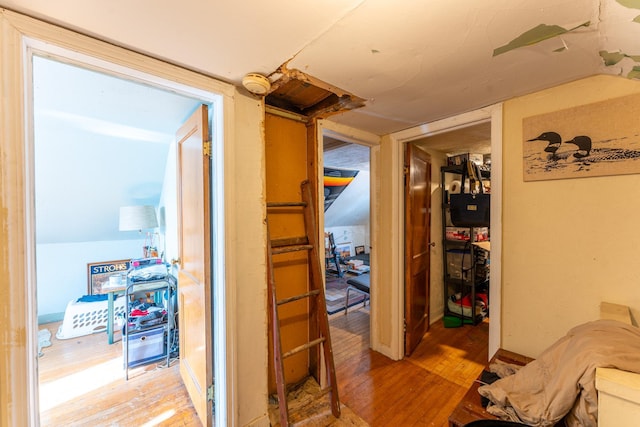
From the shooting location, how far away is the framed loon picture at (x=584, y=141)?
3.80 ft

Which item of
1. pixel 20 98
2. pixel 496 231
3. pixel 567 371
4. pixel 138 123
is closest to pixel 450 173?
pixel 496 231

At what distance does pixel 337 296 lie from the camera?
3.97 meters

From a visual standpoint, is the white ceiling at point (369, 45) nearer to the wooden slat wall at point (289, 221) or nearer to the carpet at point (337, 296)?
the wooden slat wall at point (289, 221)

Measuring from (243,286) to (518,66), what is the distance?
1785 millimetres

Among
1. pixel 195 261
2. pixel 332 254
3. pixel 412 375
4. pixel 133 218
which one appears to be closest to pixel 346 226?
pixel 332 254

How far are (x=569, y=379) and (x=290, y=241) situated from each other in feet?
4.71

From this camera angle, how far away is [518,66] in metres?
1.16

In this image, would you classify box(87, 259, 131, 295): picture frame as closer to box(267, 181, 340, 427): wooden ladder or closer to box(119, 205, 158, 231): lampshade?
box(119, 205, 158, 231): lampshade

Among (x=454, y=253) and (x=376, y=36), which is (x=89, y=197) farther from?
A: (x=454, y=253)

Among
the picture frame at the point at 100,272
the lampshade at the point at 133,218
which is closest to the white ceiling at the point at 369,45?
the lampshade at the point at 133,218

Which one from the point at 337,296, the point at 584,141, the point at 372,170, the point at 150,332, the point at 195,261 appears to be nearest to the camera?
the point at 584,141

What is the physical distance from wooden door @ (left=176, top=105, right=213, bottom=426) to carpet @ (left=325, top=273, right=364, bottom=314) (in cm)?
194

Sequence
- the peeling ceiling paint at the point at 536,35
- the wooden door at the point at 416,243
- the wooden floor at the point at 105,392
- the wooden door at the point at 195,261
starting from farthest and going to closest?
the wooden door at the point at 416,243 → the wooden floor at the point at 105,392 → the wooden door at the point at 195,261 → the peeling ceiling paint at the point at 536,35

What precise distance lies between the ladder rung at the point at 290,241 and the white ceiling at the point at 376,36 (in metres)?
0.99
